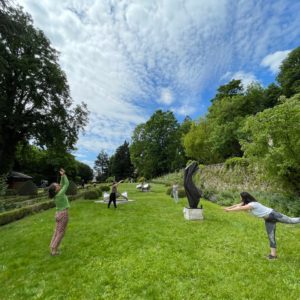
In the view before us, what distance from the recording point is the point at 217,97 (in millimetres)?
38250

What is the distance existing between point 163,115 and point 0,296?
49180 millimetres

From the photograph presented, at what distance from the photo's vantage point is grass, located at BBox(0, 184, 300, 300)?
13.1 ft

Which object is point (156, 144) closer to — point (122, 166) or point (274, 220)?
point (122, 166)

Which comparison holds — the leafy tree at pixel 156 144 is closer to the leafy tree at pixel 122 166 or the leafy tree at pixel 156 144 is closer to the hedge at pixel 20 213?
the leafy tree at pixel 122 166

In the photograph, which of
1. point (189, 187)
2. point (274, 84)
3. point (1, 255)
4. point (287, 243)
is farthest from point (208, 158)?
point (1, 255)

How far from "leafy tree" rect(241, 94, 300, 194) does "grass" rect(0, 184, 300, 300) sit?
3.28 m

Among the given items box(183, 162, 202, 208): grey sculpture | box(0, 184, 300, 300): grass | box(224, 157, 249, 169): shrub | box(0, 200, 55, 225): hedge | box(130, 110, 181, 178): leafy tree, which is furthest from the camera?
box(130, 110, 181, 178): leafy tree

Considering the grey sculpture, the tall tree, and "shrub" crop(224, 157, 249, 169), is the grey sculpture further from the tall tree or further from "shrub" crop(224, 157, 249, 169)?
the tall tree

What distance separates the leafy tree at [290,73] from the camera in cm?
2714

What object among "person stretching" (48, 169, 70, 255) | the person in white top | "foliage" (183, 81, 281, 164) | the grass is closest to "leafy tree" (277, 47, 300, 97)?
"foliage" (183, 81, 281, 164)

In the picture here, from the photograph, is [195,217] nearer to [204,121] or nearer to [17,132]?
[17,132]

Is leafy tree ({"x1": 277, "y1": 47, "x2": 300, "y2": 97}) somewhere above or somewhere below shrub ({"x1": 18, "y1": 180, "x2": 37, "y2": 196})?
above

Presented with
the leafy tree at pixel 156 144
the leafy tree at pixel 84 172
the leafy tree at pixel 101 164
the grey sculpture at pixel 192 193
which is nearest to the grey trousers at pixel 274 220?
the grey sculpture at pixel 192 193

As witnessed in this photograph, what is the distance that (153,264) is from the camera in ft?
16.3
